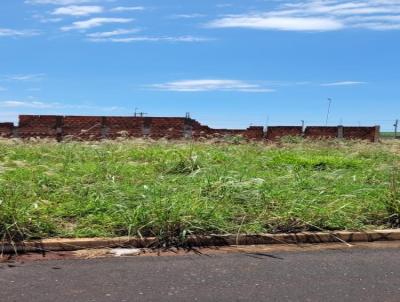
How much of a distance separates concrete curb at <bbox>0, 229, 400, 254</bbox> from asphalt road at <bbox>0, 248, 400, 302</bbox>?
43 centimetres

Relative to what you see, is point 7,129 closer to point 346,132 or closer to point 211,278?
point 346,132

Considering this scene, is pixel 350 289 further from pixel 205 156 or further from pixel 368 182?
pixel 205 156

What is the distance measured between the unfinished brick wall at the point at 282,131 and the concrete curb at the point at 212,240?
69.5ft

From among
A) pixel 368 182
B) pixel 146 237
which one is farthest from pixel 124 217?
pixel 368 182

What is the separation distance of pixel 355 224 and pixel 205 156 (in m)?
6.48

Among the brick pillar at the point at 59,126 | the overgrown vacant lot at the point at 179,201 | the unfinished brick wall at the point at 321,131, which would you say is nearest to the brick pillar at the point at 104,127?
the brick pillar at the point at 59,126

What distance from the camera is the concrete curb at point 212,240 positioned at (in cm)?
608

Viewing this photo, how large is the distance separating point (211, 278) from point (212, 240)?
125 centimetres

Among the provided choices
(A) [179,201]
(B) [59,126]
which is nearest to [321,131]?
(B) [59,126]

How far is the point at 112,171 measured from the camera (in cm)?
1025

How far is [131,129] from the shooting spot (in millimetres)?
26641

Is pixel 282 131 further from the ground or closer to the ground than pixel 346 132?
closer to the ground

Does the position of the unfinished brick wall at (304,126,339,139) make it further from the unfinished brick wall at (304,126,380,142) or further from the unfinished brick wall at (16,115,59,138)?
the unfinished brick wall at (16,115,59,138)

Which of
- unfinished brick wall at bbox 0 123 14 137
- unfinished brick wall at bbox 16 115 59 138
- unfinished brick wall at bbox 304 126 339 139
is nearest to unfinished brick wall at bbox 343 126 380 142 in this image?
unfinished brick wall at bbox 304 126 339 139
